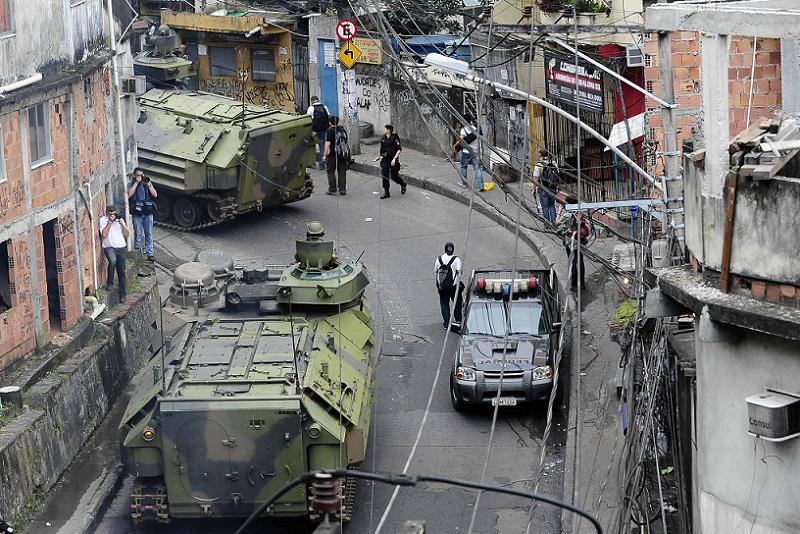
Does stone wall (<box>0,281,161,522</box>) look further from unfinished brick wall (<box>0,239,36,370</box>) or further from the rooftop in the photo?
the rooftop

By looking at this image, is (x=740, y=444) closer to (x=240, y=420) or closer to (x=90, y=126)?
(x=240, y=420)

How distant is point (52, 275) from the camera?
20.5m

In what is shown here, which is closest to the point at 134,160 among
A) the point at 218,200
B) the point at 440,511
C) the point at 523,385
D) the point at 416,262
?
the point at 218,200

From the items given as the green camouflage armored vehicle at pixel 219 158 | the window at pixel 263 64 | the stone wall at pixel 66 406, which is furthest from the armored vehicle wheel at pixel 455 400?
the window at pixel 263 64

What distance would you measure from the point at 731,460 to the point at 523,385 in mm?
9231

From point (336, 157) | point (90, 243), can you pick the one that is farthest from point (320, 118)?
point (90, 243)

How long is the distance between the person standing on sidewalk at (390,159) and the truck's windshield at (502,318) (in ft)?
27.9

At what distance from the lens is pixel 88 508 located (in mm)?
16594

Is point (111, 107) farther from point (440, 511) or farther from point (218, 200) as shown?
point (440, 511)

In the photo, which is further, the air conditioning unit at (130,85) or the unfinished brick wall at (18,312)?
the air conditioning unit at (130,85)

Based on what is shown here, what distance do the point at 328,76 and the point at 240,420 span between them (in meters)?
20.3

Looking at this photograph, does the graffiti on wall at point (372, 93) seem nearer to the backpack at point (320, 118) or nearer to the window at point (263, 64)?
the window at point (263, 64)

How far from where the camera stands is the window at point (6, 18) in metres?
18.4

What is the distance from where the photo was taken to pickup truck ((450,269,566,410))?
62.2 feet
